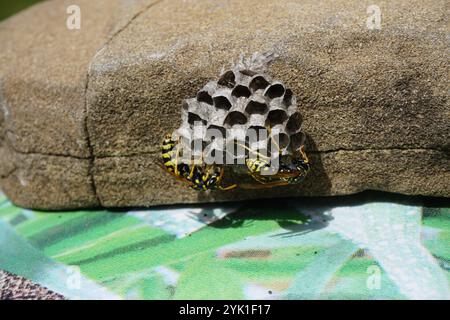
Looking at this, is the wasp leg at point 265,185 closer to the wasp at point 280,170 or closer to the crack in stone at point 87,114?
the wasp at point 280,170

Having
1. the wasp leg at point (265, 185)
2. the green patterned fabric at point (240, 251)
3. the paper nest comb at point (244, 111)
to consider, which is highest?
the paper nest comb at point (244, 111)

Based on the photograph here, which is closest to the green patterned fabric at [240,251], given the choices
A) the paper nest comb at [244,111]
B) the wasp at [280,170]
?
the wasp at [280,170]

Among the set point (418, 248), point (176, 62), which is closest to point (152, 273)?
point (176, 62)

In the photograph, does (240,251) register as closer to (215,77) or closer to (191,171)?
(191,171)

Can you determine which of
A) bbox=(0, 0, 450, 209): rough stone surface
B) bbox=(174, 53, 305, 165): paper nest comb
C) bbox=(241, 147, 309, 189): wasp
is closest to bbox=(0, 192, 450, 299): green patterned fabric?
bbox=(0, 0, 450, 209): rough stone surface

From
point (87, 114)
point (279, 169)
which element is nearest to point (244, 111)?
point (279, 169)

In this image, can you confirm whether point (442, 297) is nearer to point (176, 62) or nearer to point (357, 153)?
point (357, 153)
